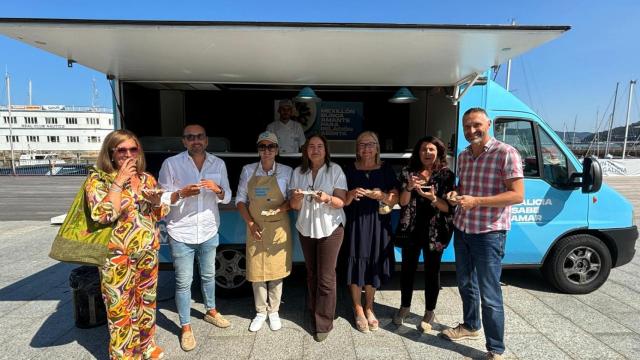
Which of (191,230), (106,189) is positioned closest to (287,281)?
(191,230)

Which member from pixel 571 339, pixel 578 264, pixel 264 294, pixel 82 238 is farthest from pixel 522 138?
pixel 82 238

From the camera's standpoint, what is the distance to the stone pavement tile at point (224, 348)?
108 inches

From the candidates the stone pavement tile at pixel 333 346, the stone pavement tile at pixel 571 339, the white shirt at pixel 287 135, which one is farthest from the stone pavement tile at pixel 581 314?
the white shirt at pixel 287 135

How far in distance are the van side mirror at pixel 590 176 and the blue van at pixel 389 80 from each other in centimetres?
1

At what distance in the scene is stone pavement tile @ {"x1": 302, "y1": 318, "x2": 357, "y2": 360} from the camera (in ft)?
8.97

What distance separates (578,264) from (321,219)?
3066mm

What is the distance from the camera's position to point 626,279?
435 centimetres

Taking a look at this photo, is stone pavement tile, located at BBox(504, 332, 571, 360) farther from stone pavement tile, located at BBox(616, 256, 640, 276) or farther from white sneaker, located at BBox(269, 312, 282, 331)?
stone pavement tile, located at BBox(616, 256, 640, 276)

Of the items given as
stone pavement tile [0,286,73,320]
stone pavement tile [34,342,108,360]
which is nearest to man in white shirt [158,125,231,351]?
stone pavement tile [34,342,108,360]

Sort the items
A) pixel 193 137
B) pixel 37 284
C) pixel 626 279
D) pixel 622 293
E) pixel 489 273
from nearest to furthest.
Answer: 1. pixel 489 273
2. pixel 193 137
3. pixel 622 293
4. pixel 37 284
5. pixel 626 279

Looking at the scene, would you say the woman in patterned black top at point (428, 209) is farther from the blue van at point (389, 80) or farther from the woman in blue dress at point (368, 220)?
the blue van at point (389, 80)

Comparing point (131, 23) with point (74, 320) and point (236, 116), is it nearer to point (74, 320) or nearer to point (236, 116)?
point (74, 320)

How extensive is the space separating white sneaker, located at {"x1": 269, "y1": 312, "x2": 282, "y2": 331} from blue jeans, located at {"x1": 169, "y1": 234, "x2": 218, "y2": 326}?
638 mm

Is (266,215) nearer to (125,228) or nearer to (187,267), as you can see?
(187,267)
